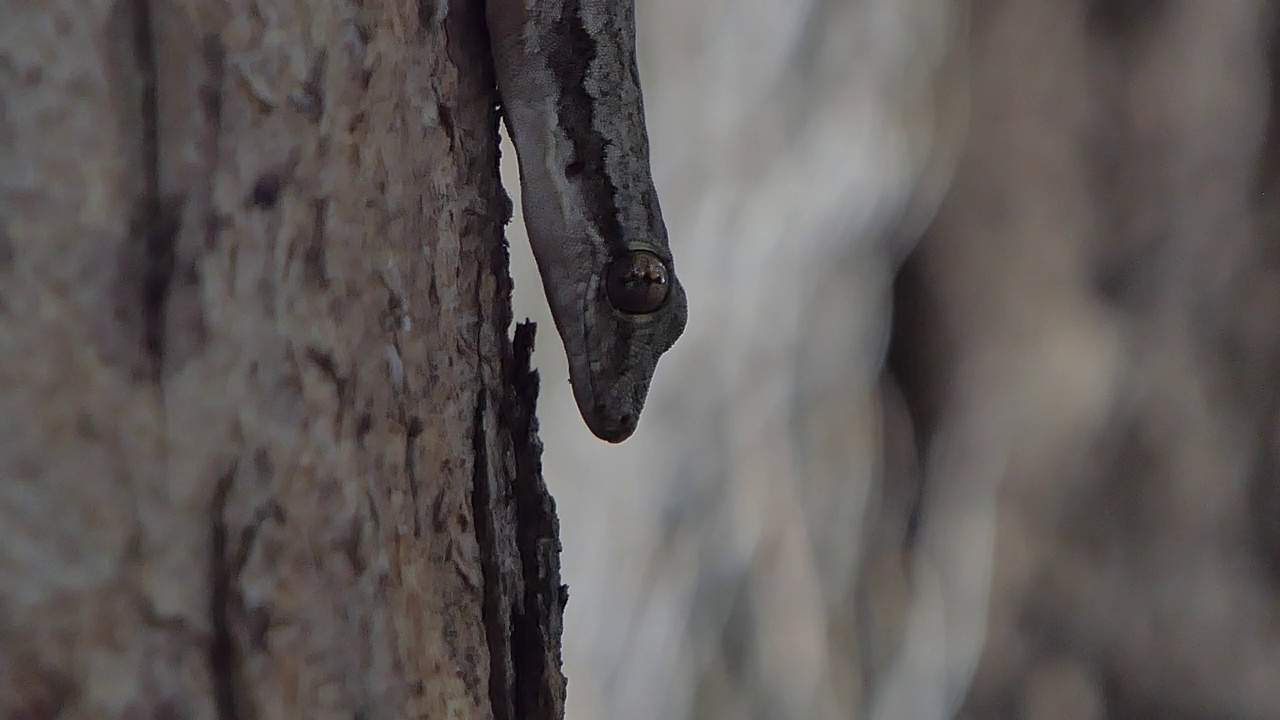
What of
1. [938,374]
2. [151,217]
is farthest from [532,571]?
[938,374]

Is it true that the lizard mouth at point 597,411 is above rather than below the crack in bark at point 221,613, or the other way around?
above

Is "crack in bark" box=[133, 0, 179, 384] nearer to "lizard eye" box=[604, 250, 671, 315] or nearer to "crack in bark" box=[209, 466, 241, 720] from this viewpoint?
"crack in bark" box=[209, 466, 241, 720]

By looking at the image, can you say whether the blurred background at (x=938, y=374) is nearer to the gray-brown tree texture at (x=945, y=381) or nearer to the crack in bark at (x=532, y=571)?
the gray-brown tree texture at (x=945, y=381)

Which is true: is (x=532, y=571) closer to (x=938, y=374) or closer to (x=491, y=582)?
(x=491, y=582)

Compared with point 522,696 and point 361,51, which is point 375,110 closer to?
point 361,51

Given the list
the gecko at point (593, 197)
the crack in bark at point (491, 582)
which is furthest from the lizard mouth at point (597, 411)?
the crack in bark at point (491, 582)

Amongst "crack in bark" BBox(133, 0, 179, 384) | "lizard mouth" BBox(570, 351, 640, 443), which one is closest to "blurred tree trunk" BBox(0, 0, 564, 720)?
"crack in bark" BBox(133, 0, 179, 384)

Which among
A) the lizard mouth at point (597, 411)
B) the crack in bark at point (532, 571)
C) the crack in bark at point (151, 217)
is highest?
the crack in bark at point (151, 217)
